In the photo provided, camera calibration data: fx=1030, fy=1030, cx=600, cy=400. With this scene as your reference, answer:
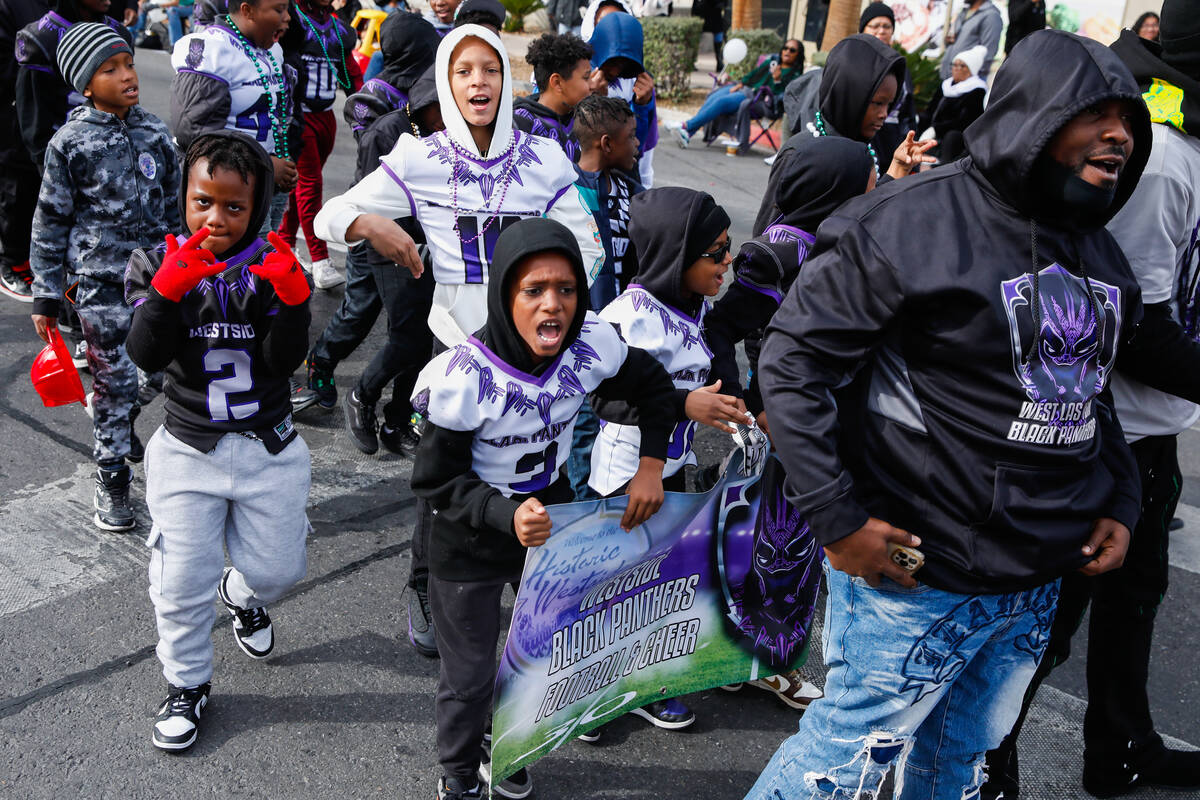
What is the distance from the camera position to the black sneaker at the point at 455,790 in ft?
9.68

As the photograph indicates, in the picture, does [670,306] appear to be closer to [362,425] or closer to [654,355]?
[654,355]

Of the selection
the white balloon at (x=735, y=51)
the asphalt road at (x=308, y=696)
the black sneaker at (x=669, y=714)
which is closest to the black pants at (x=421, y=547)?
the asphalt road at (x=308, y=696)

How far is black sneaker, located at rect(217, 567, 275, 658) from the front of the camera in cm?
357

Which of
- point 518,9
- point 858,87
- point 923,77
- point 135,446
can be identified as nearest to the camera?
point 135,446

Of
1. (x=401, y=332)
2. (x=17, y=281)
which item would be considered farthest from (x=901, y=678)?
(x=17, y=281)

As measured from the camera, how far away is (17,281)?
270 inches

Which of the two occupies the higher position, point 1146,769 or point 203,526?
point 203,526

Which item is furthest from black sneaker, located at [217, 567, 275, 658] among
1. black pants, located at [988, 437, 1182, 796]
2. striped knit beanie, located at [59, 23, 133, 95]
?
black pants, located at [988, 437, 1182, 796]

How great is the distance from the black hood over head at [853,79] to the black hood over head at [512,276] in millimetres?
2738

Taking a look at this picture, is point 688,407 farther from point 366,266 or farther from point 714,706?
point 366,266

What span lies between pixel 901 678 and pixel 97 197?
375 centimetres

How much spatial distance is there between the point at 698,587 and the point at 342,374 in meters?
3.54

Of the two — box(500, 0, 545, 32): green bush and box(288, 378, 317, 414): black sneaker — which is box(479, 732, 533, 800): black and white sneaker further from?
box(500, 0, 545, 32): green bush

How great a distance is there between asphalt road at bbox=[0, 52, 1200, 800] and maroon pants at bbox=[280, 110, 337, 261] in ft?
9.35
